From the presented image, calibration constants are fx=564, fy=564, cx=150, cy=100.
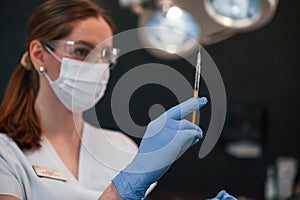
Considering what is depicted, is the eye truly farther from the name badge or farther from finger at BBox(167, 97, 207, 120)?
finger at BBox(167, 97, 207, 120)

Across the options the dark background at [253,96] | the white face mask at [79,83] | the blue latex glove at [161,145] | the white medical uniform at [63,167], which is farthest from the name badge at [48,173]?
the dark background at [253,96]

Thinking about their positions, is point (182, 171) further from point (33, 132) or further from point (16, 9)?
point (33, 132)

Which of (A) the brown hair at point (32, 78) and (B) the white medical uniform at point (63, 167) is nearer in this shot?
(B) the white medical uniform at point (63, 167)

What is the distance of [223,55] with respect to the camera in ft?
11.9

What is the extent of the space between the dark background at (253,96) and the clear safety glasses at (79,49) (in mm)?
1791

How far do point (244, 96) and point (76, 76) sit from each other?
2.05 metres

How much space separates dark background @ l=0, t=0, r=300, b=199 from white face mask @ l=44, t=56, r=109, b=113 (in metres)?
1.73

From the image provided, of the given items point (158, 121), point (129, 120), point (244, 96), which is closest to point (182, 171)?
point (244, 96)

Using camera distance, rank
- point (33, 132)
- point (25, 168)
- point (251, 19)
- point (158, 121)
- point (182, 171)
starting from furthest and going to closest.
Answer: point (182, 171), point (251, 19), point (33, 132), point (25, 168), point (158, 121)

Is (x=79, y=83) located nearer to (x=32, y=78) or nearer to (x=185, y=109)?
(x=32, y=78)

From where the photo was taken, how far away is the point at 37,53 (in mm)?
1738

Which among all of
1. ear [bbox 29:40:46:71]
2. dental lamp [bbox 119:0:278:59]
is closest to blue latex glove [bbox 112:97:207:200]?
ear [bbox 29:40:46:71]

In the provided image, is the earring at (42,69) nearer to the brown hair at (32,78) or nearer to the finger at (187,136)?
the brown hair at (32,78)

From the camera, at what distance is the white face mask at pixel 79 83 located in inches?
68.2
